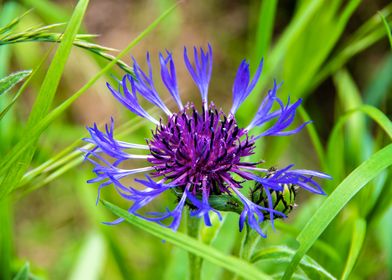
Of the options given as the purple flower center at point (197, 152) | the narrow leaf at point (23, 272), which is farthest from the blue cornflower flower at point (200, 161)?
the narrow leaf at point (23, 272)

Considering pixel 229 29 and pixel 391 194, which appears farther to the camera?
pixel 229 29

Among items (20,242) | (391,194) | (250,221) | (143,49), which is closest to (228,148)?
(250,221)

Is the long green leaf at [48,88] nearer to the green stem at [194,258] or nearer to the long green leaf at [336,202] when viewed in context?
the green stem at [194,258]

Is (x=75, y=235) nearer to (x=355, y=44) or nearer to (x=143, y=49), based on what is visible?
(x=143, y=49)

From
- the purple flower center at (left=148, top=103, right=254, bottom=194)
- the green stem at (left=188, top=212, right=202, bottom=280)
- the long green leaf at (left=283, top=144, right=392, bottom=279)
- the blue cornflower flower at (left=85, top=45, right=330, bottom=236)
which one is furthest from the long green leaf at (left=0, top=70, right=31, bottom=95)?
the long green leaf at (left=283, top=144, right=392, bottom=279)

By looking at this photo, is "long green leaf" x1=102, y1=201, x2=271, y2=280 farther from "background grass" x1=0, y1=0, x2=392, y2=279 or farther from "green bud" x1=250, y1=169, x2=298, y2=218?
"green bud" x1=250, y1=169, x2=298, y2=218

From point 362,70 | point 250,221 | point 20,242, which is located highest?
point 362,70

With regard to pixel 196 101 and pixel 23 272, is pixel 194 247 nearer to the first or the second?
pixel 23 272
